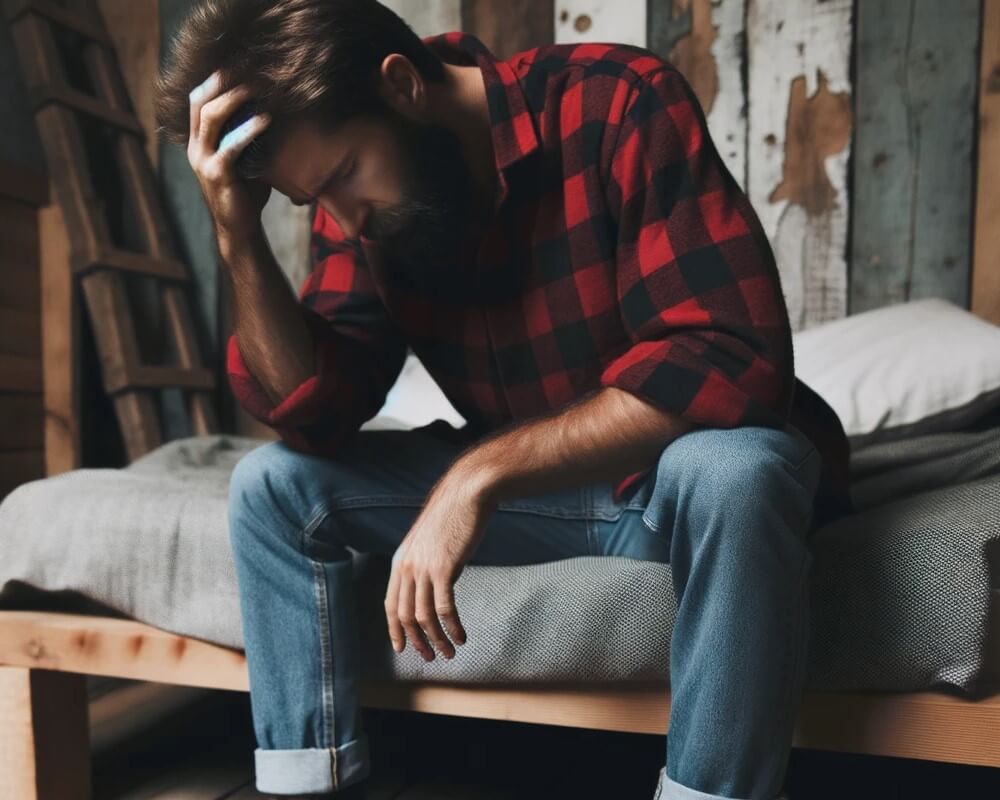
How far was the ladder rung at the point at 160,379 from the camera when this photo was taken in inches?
80.0

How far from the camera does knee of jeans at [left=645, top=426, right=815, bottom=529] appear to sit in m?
0.73

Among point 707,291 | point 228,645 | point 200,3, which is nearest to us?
point 707,291

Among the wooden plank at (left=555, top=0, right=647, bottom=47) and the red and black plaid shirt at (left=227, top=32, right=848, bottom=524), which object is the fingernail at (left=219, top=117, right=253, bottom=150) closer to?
the red and black plaid shirt at (left=227, top=32, right=848, bottom=524)

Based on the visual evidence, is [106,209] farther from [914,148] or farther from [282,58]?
[914,148]

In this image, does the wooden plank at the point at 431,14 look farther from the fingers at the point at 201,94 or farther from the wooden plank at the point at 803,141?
the fingers at the point at 201,94

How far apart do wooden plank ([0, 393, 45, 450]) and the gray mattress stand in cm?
97

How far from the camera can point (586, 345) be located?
967 millimetres

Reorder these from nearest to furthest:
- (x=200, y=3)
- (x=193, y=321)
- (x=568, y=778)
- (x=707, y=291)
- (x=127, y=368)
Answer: (x=707, y=291) → (x=200, y=3) → (x=568, y=778) → (x=127, y=368) → (x=193, y=321)

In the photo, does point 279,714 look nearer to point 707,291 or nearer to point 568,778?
point 568,778

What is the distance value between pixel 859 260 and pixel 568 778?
1.17 metres

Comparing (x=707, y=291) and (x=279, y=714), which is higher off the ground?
(x=707, y=291)

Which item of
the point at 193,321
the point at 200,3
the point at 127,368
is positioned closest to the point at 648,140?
the point at 200,3

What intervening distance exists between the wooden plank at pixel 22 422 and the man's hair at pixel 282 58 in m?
1.36

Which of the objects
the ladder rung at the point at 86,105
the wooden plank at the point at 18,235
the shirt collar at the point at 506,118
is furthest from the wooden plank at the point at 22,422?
the shirt collar at the point at 506,118
